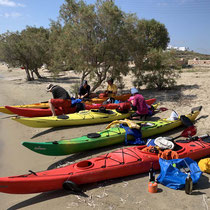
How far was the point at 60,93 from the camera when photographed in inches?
305

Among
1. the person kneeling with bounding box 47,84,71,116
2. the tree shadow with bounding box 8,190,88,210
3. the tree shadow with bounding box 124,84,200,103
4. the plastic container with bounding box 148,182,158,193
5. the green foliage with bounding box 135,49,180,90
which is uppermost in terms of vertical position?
the green foliage with bounding box 135,49,180,90

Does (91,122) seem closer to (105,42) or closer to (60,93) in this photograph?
(60,93)

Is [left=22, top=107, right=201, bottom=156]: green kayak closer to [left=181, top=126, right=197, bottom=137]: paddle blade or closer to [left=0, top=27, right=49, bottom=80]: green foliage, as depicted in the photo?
[left=181, top=126, right=197, bottom=137]: paddle blade

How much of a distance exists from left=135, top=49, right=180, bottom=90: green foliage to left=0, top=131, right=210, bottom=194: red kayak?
7757mm

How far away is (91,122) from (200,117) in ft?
14.1

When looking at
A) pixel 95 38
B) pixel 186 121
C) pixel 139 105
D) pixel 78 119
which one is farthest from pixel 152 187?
pixel 95 38

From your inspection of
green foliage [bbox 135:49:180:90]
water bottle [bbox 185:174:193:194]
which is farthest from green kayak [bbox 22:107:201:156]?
green foliage [bbox 135:49:180:90]

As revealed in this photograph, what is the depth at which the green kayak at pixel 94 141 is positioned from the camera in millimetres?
4470

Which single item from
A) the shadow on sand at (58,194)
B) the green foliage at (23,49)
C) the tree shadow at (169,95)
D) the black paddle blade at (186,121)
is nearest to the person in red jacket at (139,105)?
the black paddle blade at (186,121)

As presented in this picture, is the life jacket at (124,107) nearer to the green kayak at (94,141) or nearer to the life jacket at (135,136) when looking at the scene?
the green kayak at (94,141)

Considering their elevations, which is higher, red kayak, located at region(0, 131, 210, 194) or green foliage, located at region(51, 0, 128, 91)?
green foliage, located at region(51, 0, 128, 91)

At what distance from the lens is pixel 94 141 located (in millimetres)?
5180

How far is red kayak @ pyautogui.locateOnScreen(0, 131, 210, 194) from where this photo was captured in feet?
11.3

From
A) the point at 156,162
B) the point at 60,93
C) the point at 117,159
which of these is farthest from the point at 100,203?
the point at 60,93
